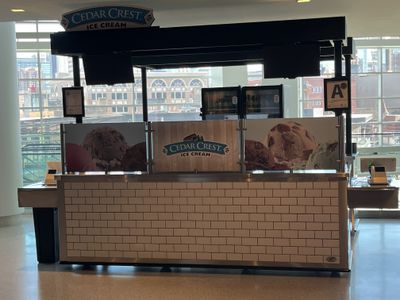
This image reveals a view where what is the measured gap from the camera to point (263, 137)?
16.2 feet

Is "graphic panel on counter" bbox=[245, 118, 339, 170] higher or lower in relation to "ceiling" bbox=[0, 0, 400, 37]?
lower

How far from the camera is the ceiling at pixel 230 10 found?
5.54 meters

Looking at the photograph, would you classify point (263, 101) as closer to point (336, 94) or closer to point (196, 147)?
point (336, 94)

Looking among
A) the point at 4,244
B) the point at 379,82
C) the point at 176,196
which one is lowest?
the point at 4,244

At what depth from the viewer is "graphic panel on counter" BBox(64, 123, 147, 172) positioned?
17.1 feet

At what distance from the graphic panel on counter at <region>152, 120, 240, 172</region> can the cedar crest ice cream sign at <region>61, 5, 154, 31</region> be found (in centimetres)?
112

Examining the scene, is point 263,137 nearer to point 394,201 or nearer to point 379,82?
point 394,201

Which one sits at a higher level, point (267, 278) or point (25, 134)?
point (25, 134)

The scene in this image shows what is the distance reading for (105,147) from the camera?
208 inches

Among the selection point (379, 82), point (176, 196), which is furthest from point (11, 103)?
point (379, 82)

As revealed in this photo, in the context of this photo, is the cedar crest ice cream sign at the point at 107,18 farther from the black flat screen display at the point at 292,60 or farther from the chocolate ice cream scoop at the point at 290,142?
the chocolate ice cream scoop at the point at 290,142

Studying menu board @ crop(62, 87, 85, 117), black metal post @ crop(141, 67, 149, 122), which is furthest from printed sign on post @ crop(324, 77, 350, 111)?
menu board @ crop(62, 87, 85, 117)

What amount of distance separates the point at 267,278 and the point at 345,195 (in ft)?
3.34

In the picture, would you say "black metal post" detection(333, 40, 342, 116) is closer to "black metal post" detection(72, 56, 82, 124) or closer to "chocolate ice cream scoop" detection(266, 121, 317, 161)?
"chocolate ice cream scoop" detection(266, 121, 317, 161)
